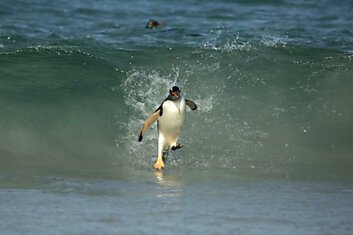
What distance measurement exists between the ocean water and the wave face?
4cm

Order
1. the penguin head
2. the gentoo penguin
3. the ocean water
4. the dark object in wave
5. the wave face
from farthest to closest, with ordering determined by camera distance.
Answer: the dark object in wave → the wave face → the gentoo penguin → the penguin head → the ocean water

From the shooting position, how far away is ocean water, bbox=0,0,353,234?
8188 mm

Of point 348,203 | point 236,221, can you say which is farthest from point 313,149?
point 236,221

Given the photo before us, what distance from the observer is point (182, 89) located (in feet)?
51.1

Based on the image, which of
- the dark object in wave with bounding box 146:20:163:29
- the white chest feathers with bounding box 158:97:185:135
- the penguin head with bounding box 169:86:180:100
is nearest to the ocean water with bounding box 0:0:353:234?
the dark object in wave with bounding box 146:20:163:29

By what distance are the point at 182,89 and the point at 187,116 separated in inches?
58.9

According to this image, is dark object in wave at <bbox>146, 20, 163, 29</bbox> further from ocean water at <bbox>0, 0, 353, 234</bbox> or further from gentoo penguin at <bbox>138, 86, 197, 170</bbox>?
gentoo penguin at <bbox>138, 86, 197, 170</bbox>

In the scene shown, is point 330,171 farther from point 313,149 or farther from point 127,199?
point 127,199

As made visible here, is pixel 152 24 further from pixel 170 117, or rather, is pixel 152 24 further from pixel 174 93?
pixel 174 93

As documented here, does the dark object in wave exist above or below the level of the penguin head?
above

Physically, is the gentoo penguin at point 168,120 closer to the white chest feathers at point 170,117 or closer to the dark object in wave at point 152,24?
the white chest feathers at point 170,117

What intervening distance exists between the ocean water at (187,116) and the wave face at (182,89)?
0.12ft

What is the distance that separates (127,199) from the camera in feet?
28.6

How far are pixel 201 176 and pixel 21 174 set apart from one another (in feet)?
6.59
